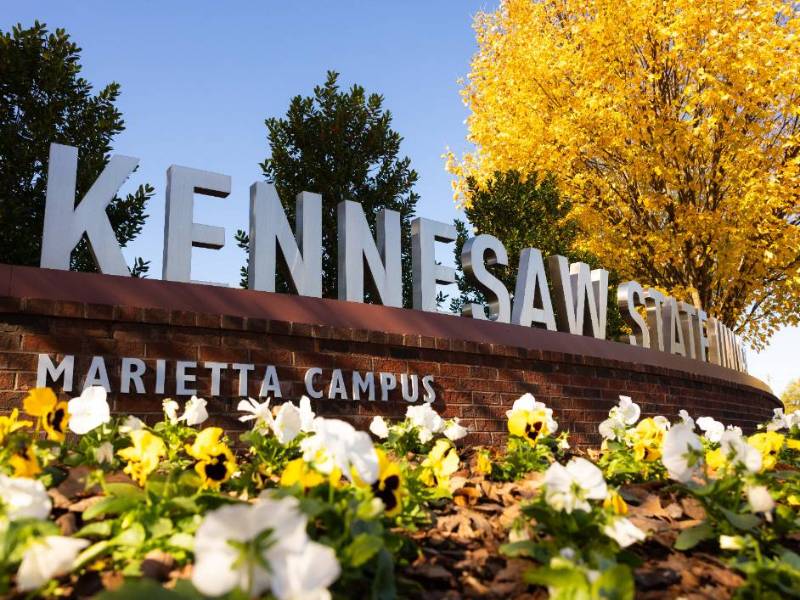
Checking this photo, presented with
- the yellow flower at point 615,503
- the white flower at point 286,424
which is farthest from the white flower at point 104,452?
the yellow flower at point 615,503

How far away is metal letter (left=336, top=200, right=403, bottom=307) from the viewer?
22.0ft

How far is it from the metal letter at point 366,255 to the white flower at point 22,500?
15.5 feet

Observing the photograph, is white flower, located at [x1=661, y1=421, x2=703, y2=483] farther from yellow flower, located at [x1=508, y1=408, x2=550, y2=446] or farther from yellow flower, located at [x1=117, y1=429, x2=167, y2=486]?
yellow flower, located at [x1=117, y1=429, x2=167, y2=486]

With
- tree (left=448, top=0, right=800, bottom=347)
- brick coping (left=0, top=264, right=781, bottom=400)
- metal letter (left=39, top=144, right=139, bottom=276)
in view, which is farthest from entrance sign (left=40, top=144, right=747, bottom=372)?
tree (left=448, top=0, right=800, bottom=347)

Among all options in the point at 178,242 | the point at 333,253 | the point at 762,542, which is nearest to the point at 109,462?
the point at 762,542

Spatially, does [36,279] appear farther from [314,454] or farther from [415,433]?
[314,454]

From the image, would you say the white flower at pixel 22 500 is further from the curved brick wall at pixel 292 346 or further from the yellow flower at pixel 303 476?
the curved brick wall at pixel 292 346

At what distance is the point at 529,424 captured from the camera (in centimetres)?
360

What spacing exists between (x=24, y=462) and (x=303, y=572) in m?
1.34

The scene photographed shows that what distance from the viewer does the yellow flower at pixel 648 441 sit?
3.47 metres

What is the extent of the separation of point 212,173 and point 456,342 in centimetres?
273

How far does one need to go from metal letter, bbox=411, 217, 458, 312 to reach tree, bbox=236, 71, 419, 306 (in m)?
2.85

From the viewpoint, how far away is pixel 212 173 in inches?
243

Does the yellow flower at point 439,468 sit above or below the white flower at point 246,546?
above
